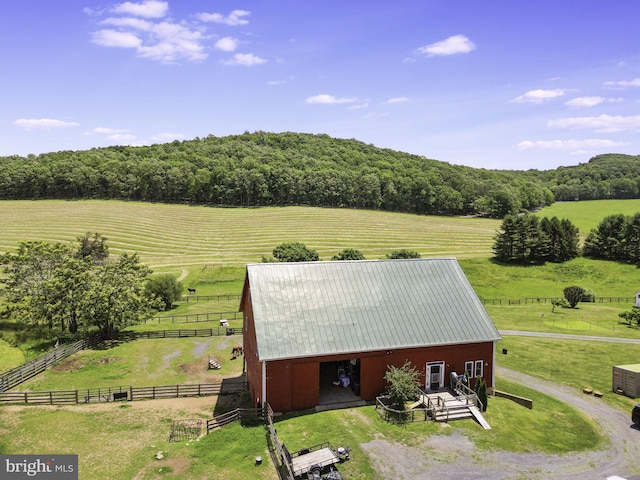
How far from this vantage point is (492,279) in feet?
270

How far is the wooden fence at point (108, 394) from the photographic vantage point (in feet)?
95.2

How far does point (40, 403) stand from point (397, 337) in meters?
23.8

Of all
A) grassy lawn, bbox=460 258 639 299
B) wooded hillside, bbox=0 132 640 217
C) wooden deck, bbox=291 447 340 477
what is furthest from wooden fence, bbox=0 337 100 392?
wooded hillside, bbox=0 132 640 217

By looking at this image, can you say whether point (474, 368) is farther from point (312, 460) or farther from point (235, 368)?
point (235, 368)

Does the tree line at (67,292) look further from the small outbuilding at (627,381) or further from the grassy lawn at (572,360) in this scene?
the small outbuilding at (627,381)

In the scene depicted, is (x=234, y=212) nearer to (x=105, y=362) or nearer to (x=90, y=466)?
(x=105, y=362)

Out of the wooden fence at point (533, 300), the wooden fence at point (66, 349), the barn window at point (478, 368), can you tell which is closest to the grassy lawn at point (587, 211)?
the wooden fence at point (533, 300)

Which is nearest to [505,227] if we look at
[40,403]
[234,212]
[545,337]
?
[545,337]

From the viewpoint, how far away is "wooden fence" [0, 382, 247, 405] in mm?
29031

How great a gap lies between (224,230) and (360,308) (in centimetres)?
8534

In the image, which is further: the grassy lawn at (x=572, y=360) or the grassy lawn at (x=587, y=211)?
the grassy lawn at (x=587, y=211)

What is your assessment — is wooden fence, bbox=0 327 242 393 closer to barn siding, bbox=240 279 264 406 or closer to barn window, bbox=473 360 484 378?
barn siding, bbox=240 279 264 406

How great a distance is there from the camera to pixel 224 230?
358ft

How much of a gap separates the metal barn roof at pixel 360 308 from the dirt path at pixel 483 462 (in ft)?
20.5
